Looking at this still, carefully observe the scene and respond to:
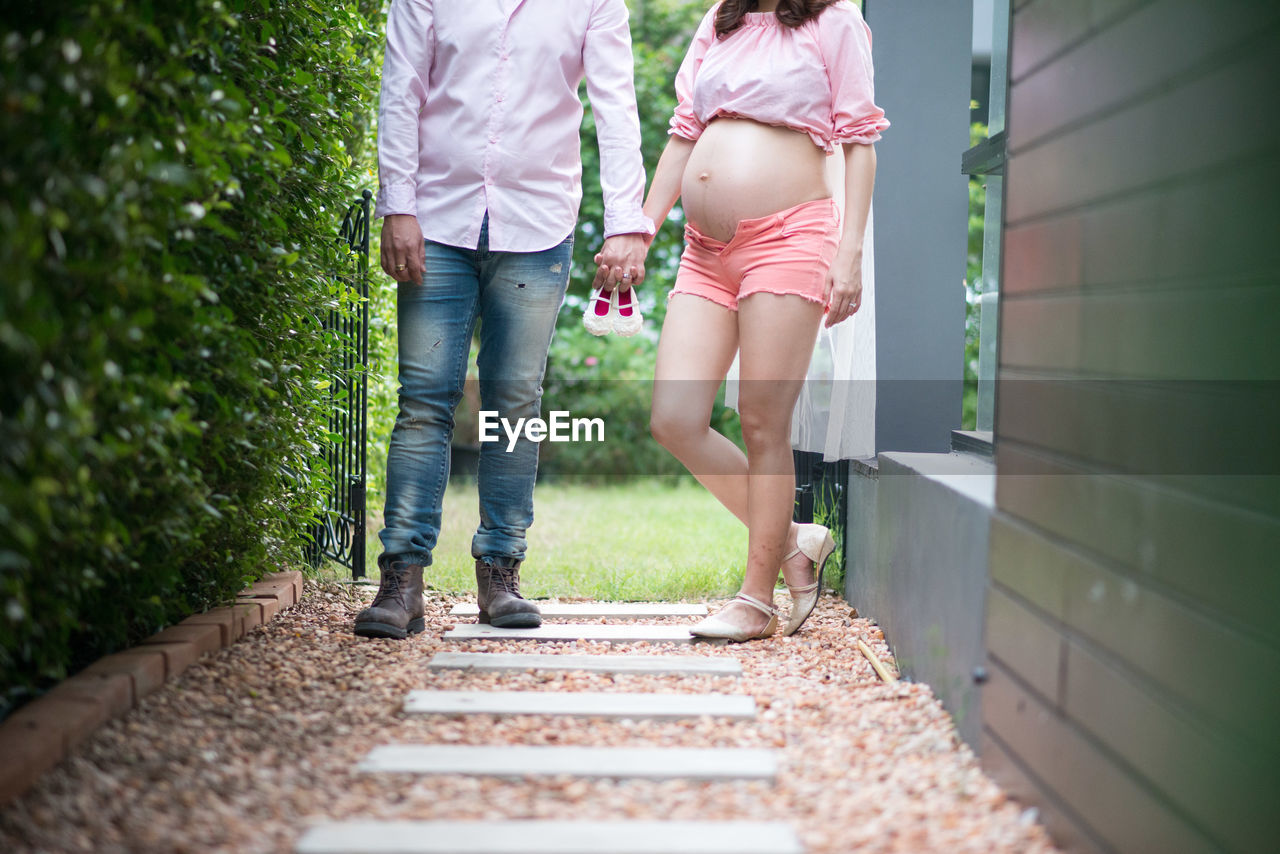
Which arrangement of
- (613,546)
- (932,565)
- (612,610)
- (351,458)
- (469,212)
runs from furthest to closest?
(613,546)
(351,458)
(612,610)
(469,212)
(932,565)

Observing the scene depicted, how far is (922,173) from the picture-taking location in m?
3.21

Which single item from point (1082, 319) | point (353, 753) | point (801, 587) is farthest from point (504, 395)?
point (1082, 319)

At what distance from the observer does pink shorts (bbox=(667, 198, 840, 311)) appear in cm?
255

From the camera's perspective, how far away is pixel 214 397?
2.02 m

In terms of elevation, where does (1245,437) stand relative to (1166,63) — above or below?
below

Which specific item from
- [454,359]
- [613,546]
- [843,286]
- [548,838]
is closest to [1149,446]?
[548,838]

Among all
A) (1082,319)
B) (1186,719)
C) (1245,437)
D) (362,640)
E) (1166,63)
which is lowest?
(362,640)

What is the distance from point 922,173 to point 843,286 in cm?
86

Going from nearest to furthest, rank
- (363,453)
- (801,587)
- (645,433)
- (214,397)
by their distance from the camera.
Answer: (214,397)
(801,587)
(363,453)
(645,433)

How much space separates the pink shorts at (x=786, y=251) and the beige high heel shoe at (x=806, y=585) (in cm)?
62

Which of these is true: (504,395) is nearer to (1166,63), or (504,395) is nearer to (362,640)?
(362,640)

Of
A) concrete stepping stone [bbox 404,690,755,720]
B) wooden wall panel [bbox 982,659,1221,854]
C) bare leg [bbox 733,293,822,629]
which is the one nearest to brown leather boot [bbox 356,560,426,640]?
concrete stepping stone [bbox 404,690,755,720]

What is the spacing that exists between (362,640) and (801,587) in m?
1.07

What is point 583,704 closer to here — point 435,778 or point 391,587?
point 435,778
